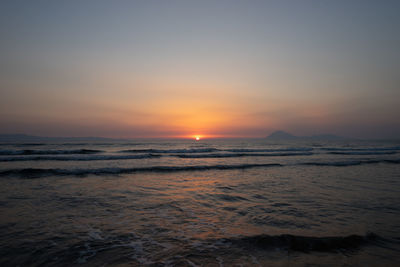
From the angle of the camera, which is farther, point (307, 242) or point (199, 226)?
point (199, 226)

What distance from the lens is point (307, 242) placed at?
4.27 m

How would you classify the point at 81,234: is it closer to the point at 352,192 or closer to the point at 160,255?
the point at 160,255

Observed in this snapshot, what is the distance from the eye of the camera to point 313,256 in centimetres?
380

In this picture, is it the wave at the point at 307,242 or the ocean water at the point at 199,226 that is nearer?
the ocean water at the point at 199,226

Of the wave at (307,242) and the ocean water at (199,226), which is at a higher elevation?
the wave at (307,242)

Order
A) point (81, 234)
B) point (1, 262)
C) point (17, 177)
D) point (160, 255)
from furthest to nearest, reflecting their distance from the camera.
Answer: point (17, 177) → point (81, 234) → point (160, 255) → point (1, 262)

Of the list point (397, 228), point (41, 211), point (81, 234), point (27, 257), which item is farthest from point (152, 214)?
point (397, 228)

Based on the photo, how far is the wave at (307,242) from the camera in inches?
161

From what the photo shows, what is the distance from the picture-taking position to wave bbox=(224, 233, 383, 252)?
4.10 metres

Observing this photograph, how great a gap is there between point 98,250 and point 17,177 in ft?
35.8

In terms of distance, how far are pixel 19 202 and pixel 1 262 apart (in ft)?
14.0

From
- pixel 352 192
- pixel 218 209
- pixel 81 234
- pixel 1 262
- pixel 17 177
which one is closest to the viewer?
pixel 1 262

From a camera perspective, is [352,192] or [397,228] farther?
[352,192]

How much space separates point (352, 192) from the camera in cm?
846
